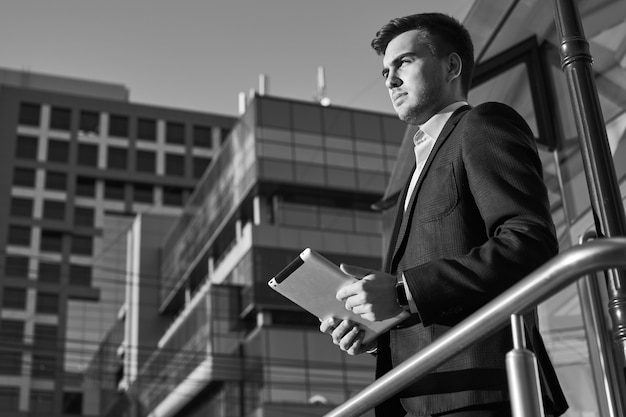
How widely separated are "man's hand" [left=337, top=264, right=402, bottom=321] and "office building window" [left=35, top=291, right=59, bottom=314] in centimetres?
7825

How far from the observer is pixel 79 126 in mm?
84250

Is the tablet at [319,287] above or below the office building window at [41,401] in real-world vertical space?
below

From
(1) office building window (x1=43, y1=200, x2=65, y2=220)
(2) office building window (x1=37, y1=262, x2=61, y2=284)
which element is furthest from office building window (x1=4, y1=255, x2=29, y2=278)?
(1) office building window (x1=43, y1=200, x2=65, y2=220)

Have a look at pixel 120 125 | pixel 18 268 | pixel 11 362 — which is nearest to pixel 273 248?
pixel 18 268

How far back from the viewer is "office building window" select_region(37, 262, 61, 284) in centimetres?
7831

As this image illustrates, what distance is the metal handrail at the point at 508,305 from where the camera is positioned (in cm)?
212

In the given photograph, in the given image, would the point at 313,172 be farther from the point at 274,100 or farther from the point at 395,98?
the point at 395,98

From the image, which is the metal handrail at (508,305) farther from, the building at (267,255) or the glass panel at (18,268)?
the glass panel at (18,268)

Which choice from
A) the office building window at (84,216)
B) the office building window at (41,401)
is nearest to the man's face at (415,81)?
the office building window at (41,401)

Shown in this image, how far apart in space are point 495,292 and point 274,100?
41089mm

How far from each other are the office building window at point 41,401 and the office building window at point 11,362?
7.03 feet

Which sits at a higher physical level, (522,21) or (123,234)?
(123,234)

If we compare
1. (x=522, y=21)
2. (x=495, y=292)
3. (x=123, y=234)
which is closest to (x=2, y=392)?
(x=123, y=234)

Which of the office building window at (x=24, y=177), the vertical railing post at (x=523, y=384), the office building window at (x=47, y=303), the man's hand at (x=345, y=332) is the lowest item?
the vertical railing post at (x=523, y=384)
